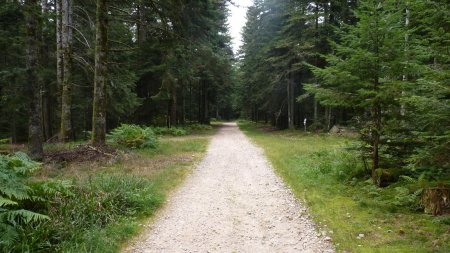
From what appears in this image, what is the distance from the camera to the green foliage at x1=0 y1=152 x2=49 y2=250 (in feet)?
15.4

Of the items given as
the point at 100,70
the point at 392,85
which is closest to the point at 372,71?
the point at 392,85

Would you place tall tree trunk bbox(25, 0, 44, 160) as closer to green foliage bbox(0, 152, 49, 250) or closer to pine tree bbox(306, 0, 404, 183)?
green foliage bbox(0, 152, 49, 250)

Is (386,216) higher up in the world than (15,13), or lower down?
lower down

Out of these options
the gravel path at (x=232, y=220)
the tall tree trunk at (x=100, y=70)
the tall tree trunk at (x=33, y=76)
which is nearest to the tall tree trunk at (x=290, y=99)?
the tall tree trunk at (x=100, y=70)

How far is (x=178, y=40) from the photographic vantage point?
15148 mm

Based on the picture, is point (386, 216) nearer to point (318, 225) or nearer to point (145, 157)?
point (318, 225)

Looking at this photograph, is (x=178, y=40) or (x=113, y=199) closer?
(x=113, y=199)

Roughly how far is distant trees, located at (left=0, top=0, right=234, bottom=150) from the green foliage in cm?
544

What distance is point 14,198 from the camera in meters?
5.46

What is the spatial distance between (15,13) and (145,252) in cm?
1861

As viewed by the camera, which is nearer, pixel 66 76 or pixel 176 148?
pixel 66 76

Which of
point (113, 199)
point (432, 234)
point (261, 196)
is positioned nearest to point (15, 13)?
point (113, 199)

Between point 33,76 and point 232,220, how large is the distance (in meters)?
8.06

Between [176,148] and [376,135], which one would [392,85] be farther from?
[176,148]
